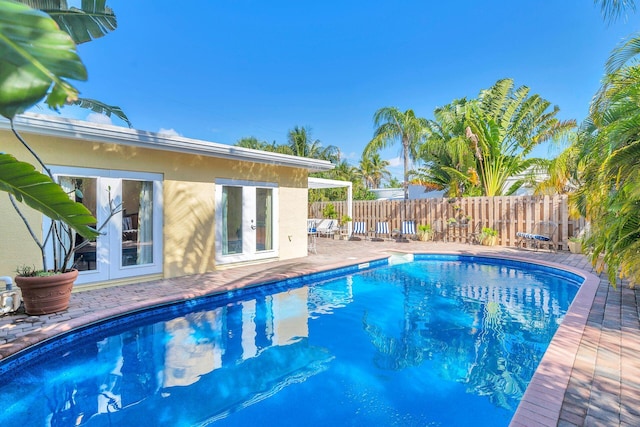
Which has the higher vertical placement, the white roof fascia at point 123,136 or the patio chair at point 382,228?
the white roof fascia at point 123,136

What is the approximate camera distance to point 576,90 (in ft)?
46.2

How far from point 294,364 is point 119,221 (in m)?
5.24

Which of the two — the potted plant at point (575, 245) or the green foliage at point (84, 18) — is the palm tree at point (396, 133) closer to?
the potted plant at point (575, 245)

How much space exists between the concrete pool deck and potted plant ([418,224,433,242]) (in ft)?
21.5

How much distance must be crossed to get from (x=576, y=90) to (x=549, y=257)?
859cm

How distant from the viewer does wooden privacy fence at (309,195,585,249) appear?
12.2m

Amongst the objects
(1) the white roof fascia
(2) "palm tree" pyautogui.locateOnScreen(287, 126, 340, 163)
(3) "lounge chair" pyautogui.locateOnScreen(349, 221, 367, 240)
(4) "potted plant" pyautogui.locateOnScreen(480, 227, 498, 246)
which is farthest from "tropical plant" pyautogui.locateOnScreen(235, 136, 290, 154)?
(1) the white roof fascia

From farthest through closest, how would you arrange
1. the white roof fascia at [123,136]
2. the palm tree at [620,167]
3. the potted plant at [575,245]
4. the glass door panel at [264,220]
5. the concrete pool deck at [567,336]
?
the potted plant at [575,245], the glass door panel at [264,220], the white roof fascia at [123,136], the palm tree at [620,167], the concrete pool deck at [567,336]

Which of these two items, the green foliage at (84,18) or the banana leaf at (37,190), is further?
the green foliage at (84,18)

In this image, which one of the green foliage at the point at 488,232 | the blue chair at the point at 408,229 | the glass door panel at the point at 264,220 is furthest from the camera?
the blue chair at the point at 408,229

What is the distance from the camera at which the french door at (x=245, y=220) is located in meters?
8.84

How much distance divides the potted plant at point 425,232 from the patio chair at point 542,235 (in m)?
3.64

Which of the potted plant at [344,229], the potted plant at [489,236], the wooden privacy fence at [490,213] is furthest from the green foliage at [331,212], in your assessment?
the potted plant at [489,236]

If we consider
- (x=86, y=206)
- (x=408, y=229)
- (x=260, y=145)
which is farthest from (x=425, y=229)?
(x=260, y=145)
